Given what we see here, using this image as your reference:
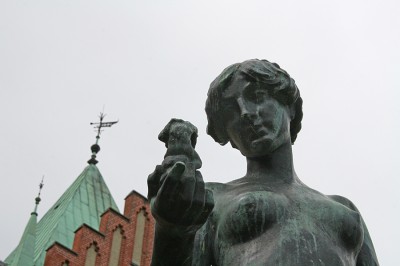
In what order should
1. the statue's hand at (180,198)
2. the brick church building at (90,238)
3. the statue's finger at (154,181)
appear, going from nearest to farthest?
the statue's hand at (180,198), the statue's finger at (154,181), the brick church building at (90,238)

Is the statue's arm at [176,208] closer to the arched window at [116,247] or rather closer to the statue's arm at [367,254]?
the statue's arm at [367,254]

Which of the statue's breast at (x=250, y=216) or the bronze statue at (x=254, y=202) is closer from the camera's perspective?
the bronze statue at (x=254, y=202)

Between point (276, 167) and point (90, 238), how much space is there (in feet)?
59.5

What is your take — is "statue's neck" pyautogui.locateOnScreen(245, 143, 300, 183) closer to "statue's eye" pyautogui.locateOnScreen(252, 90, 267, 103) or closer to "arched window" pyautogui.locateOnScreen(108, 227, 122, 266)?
"statue's eye" pyautogui.locateOnScreen(252, 90, 267, 103)

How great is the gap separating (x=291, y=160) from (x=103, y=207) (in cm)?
2335

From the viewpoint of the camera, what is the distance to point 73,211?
25438 millimetres

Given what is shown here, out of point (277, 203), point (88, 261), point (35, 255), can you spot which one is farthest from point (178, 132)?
point (35, 255)

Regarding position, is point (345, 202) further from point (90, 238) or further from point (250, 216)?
point (90, 238)

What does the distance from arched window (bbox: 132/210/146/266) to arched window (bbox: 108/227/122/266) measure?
1.41 feet

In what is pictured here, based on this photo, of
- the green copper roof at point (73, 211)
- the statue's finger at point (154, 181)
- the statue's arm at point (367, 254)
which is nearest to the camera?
the statue's finger at point (154, 181)

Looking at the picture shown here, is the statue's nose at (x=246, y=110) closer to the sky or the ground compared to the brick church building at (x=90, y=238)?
closer to the ground

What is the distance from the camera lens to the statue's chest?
9.03 feet

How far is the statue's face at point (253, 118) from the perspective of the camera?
9.83 ft

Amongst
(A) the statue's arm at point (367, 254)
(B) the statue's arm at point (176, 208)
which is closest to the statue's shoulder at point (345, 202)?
(A) the statue's arm at point (367, 254)
